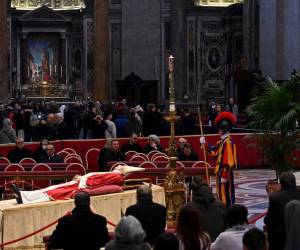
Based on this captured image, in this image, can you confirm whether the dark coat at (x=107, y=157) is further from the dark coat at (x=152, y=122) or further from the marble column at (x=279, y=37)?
the marble column at (x=279, y=37)

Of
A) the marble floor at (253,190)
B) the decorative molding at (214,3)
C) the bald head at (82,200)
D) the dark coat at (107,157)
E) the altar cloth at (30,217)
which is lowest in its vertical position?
the marble floor at (253,190)

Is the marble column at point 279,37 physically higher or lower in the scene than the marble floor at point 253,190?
higher

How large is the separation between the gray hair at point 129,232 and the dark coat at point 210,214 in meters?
2.48

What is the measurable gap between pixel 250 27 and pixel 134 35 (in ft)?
18.7

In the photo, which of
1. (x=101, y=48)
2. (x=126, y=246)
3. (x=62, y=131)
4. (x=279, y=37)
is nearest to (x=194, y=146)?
(x=62, y=131)

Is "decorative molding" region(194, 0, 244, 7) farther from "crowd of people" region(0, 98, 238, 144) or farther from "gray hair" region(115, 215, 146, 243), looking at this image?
"gray hair" region(115, 215, 146, 243)

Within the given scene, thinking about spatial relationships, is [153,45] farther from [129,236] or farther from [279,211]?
[129,236]

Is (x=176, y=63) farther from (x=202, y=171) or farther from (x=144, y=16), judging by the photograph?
(x=202, y=171)

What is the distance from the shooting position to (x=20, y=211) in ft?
46.2

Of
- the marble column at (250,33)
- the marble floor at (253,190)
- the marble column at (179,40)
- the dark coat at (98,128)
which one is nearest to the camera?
the marble floor at (253,190)

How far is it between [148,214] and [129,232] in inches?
114

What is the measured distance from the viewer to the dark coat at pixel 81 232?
10250 mm

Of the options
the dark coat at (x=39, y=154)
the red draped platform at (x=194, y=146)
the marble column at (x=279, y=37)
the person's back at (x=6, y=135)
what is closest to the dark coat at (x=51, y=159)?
the dark coat at (x=39, y=154)

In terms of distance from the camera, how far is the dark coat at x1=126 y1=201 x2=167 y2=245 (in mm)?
11320
